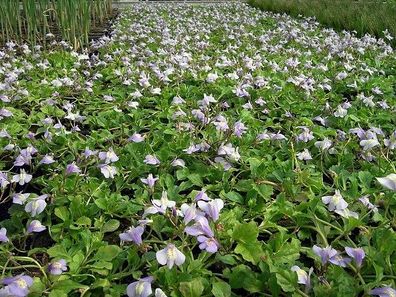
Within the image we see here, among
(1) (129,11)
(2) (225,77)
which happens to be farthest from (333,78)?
(1) (129,11)

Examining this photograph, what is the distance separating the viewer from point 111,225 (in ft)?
5.84

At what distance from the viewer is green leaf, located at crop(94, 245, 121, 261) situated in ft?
5.13

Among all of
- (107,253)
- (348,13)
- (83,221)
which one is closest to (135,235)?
(107,253)

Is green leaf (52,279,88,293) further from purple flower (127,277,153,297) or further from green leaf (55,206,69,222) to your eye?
green leaf (55,206,69,222)

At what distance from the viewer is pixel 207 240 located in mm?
1401

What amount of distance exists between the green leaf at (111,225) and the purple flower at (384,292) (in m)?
0.90

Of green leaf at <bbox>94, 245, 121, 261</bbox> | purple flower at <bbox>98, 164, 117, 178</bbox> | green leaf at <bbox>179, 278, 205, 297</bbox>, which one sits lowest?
purple flower at <bbox>98, 164, 117, 178</bbox>

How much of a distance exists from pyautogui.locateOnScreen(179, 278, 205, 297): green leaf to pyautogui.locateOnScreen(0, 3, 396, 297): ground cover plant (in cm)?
1

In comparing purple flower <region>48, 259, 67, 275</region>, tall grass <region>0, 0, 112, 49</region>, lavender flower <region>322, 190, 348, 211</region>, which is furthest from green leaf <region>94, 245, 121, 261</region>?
tall grass <region>0, 0, 112, 49</region>

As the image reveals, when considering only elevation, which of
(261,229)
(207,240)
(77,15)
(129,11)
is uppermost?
(207,240)

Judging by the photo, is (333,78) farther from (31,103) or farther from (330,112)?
(31,103)

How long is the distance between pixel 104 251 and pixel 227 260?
406mm

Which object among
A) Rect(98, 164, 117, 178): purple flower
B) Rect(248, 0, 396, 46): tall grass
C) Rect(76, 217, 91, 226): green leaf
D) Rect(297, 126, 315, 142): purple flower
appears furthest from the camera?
Rect(248, 0, 396, 46): tall grass

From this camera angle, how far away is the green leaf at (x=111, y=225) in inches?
69.6
